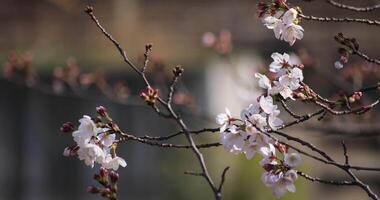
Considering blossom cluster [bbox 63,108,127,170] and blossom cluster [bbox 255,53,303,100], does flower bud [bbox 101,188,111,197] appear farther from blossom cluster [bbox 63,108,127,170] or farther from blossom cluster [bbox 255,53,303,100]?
blossom cluster [bbox 255,53,303,100]

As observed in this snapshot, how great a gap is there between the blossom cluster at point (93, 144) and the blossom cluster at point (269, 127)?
29 cm

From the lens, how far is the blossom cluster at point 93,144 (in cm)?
236

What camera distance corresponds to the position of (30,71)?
5.25m

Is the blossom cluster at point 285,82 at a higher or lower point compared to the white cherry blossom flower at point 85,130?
higher

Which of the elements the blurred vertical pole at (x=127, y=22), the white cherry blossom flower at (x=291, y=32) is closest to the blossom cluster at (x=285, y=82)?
the white cherry blossom flower at (x=291, y=32)

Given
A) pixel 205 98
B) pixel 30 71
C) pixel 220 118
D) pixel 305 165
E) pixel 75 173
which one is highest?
pixel 205 98

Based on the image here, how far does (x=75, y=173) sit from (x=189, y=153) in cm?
302

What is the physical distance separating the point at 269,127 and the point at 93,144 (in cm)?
45

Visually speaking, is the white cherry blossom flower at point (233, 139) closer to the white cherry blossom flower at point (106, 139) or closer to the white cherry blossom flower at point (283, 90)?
the white cherry blossom flower at point (283, 90)

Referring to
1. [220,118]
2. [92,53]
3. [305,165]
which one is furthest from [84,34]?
[220,118]

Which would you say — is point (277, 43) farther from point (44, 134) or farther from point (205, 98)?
point (44, 134)

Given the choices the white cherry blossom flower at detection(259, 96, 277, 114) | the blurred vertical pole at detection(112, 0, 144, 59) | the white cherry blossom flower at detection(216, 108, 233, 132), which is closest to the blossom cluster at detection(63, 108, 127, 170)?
the white cherry blossom flower at detection(216, 108, 233, 132)

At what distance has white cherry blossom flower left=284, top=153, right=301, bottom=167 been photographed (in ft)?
7.82

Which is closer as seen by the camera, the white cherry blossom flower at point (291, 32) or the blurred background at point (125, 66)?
the white cherry blossom flower at point (291, 32)
